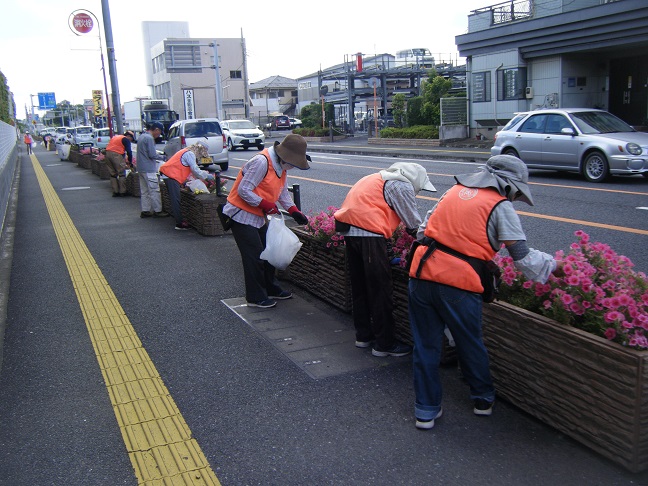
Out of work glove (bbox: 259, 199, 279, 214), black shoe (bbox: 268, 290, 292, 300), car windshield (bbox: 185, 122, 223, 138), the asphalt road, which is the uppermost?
car windshield (bbox: 185, 122, 223, 138)

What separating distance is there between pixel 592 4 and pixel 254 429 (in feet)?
76.8

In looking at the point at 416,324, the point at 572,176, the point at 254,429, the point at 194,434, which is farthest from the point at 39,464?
the point at 572,176

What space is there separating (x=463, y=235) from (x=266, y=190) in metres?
2.75

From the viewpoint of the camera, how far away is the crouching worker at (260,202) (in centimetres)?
569

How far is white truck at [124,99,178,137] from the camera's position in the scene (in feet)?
180

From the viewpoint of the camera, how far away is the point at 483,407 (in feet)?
12.5

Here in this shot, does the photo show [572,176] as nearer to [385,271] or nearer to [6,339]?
[385,271]

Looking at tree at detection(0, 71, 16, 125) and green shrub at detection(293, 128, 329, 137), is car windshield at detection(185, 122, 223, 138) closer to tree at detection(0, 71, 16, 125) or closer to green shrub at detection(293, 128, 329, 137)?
tree at detection(0, 71, 16, 125)

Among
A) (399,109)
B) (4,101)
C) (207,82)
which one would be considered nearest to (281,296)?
(399,109)

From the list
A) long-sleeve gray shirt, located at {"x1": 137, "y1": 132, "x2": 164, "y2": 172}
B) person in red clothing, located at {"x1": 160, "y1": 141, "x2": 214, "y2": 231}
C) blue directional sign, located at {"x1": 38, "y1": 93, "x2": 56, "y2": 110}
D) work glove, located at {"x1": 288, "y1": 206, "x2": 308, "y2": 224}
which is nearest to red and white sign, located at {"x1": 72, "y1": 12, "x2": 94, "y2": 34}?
long-sleeve gray shirt, located at {"x1": 137, "y1": 132, "x2": 164, "y2": 172}

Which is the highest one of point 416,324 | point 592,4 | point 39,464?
point 592,4

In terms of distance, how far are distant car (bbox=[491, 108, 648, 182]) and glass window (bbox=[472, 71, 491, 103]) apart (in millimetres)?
11629

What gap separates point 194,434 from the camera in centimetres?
377

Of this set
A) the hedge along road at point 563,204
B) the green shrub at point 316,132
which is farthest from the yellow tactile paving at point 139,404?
the green shrub at point 316,132
